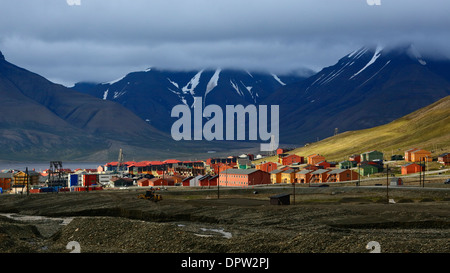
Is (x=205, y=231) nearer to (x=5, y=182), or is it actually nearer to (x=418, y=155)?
(x=418, y=155)

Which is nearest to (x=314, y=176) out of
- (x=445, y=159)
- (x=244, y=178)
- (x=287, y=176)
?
(x=287, y=176)

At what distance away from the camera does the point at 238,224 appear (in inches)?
2702

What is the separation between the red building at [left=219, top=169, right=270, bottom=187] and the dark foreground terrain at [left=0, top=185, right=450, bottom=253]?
19562 mm

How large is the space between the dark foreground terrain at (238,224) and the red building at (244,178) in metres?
19.6

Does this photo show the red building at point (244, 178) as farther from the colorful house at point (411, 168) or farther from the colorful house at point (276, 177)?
the colorful house at point (411, 168)

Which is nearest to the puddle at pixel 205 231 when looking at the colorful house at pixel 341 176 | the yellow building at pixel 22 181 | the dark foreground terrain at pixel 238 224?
the dark foreground terrain at pixel 238 224

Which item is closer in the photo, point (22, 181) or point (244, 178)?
point (244, 178)

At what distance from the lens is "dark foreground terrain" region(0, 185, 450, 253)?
152 feet

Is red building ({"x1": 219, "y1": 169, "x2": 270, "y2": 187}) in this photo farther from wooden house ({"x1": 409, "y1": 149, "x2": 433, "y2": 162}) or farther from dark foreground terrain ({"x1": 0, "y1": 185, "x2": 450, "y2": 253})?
wooden house ({"x1": 409, "y1": 149, "x2": 433, "y2": 162})

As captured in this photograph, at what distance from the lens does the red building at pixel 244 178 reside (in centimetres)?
13250

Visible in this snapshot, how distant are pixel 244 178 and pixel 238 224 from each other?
64555 mm

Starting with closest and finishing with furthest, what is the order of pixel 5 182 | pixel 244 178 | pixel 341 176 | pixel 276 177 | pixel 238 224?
pixel 238 224, pixel 341 176, pixel 244 178, pixel 276 177, pixel 5 182

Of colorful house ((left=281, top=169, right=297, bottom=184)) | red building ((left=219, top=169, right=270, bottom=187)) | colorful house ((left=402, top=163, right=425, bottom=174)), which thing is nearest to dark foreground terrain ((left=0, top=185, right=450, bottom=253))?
red building ((left=219, top=169, right=270, bottom=187))
